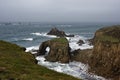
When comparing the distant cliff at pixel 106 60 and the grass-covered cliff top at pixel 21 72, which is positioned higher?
the grass-covered cliff top at pixel 21 72

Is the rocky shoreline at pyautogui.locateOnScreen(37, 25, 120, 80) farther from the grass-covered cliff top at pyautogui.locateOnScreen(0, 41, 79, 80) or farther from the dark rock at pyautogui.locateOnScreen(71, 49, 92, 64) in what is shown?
the grass-covered cliff top at pyautogui.locateOnScreen(0, 41, 79, 80)

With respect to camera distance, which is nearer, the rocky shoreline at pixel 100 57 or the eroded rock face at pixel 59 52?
the rocky shoreline at pixel 100 57

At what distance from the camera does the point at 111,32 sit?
57344 millimetres

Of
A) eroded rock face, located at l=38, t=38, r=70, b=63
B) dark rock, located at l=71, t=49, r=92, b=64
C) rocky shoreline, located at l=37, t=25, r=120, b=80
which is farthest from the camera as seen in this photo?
eroded rock face, located at l=38, t=38, r=70, b=63

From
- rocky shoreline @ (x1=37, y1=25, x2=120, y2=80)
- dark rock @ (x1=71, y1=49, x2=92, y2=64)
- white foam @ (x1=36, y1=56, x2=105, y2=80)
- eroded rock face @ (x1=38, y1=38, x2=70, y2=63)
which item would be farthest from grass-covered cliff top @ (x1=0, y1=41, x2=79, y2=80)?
dark rock @ (x1=71, y1=49, x2=92, y2=64)

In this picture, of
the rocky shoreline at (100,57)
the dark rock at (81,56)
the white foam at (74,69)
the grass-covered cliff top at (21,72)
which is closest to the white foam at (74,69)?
the white foam at (74,69)

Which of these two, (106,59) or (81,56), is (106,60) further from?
(81,56)

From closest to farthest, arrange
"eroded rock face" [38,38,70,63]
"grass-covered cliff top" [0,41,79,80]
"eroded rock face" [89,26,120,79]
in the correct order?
"grass-covered cliff top" [0,41,79,80], "eroded rock face" [89,26,120,79], "eroded rock face" [38,38,70,63]

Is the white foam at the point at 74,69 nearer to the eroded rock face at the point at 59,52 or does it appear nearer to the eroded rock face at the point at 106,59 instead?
the eroded rock face at the point at 59,52

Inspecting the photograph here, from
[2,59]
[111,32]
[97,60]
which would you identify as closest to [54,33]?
[111,32]

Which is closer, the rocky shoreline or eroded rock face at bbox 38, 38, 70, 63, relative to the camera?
the rocky shoreline

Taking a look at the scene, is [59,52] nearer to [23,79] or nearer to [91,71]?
[91,71]

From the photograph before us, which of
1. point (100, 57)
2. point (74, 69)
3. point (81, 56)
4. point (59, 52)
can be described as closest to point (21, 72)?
point (100, 57)

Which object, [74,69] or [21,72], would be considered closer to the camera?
[21,72]
